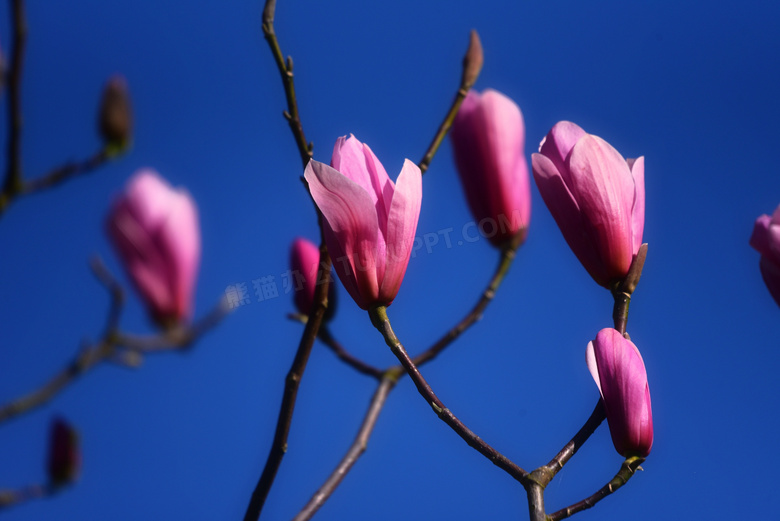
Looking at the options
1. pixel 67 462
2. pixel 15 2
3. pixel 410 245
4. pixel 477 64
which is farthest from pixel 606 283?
pixel 67 462

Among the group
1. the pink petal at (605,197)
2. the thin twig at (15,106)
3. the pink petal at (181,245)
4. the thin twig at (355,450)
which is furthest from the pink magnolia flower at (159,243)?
the pink petal at (605,197)

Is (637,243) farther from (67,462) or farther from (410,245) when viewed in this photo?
(67,462)

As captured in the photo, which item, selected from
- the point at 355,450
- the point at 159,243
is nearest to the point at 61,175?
the point at 159,243

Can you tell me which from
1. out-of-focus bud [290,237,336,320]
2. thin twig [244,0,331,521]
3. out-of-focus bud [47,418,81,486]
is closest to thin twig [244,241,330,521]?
thin twig [244,0,331,521]

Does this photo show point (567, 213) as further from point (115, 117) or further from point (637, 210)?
point (115, 117)

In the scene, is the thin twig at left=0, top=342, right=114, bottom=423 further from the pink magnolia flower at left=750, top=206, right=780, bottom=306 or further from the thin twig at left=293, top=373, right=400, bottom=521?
the pink magnolia flower at left=750, top=206, right=780, bottom=306

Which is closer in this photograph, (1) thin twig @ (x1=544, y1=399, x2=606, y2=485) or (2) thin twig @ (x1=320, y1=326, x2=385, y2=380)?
(1) thin twig @ (x1=544, y1=399, x2=606, y2=485)
